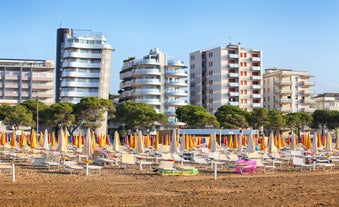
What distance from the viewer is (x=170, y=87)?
312 ft

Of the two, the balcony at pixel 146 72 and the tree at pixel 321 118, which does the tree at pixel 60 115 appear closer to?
the balcony at pixel 146 72

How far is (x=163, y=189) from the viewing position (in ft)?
67.6

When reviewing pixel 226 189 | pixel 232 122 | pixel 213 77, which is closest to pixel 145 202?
pixel 226 189

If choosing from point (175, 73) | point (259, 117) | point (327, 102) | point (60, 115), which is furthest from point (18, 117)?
point (327, 102)

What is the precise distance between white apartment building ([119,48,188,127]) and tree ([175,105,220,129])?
777 cm

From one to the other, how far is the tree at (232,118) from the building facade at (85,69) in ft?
71.4

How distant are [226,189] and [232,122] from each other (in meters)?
62.3

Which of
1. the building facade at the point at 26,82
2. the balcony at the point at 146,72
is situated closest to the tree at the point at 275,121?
the balcony at the point at 146,72

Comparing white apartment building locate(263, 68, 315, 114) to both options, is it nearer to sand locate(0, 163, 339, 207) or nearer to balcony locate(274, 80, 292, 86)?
balcony locate(274, 80, 292, 86)

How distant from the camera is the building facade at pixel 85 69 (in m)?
92.7

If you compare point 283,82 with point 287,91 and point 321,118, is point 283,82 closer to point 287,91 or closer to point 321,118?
point 287,91

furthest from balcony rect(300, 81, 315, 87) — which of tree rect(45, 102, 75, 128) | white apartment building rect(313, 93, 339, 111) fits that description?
tree rect(45, 102, 75, 128)

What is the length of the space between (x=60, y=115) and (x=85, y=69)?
24.9 metres

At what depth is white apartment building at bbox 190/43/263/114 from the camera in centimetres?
9962
